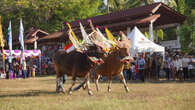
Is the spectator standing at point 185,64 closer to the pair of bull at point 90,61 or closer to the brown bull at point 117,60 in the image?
the brown bull at point 117,60

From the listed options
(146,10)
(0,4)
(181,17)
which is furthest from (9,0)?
(181,17)

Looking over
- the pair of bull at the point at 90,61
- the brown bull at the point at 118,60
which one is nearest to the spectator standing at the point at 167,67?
the brown bull at the point at 118,60

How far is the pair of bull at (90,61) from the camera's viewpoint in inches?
452

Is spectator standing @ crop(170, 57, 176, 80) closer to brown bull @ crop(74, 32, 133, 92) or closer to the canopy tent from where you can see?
brown bull @ crop(74, 32, 133, 92)

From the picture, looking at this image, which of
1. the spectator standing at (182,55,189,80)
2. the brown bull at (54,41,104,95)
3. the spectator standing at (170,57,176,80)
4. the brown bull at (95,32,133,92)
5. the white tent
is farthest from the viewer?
the white tent

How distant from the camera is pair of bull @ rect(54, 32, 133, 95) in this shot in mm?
11492

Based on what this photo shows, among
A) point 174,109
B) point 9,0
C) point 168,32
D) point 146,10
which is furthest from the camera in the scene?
point 168,32

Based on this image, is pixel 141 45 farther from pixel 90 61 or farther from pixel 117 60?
pixel 90 61

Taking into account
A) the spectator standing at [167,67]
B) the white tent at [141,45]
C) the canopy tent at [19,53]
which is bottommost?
the spectator standing at [167,67]

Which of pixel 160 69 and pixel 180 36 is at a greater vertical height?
pixel 180 36

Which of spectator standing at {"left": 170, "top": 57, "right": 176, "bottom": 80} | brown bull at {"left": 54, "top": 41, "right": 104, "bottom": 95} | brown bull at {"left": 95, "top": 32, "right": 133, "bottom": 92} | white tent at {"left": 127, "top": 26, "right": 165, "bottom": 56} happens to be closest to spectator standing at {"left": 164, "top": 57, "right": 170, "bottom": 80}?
spectator standing at {"left": 170, "top": 57, "right": 176, "bottom": 80}

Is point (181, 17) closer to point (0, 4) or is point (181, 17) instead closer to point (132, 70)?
point (132, 70)

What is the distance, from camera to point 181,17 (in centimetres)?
2838

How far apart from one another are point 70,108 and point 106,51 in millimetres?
4307
